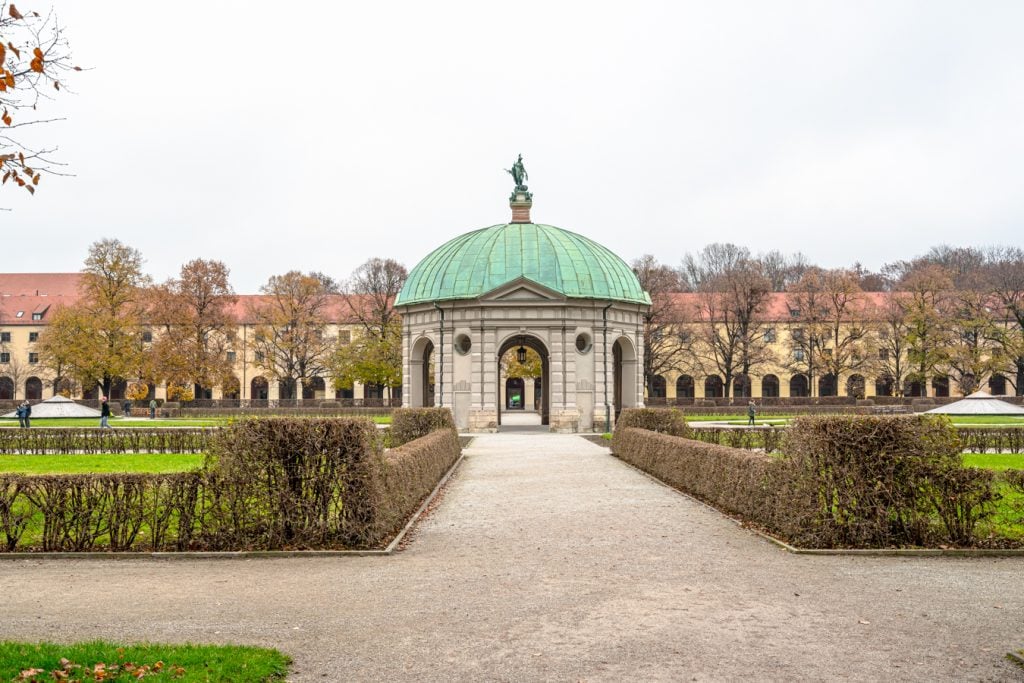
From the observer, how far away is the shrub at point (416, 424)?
29.5m

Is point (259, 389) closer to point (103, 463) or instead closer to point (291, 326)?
point (291, 326)

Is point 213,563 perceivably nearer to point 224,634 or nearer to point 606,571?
point 224,634

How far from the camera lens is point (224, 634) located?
8.34 m

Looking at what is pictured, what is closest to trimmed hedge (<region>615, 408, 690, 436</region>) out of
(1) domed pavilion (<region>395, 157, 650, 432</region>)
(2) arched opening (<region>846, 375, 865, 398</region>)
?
(1) domed pavilion (<region>395, 157, 650, 432</region>)

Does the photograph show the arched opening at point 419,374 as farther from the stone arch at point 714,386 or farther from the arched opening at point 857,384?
the stone arch at point 714,386

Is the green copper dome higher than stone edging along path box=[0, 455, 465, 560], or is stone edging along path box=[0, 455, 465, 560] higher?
the green copper dome

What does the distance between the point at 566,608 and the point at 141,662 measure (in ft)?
13.3

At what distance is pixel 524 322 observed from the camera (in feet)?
141

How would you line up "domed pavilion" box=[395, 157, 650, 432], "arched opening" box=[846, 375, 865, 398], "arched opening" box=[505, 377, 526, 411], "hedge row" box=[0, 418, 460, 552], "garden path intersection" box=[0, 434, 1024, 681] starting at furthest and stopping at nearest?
1. "arched opening" box=[505, 377, 526, 411]
2. "arched opening" box=[846, 375, 865, 398]
3. "domed pavilion" box=[395, 157, 650, 432]
4. "hedge row" box=[0, 418, 460, 552]
5. "garden path intersection" box=[0, 434, 1024, 681]

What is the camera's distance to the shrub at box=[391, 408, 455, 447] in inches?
1163

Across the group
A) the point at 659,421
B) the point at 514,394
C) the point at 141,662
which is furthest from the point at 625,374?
the point at 514,394

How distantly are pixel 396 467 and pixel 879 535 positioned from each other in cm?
732

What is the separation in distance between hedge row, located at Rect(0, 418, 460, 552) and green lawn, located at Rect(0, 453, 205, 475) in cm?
861

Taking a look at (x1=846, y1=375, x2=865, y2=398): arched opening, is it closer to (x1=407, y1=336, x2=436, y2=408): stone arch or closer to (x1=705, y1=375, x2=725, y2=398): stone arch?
(x1=705, y1=375, x2=725, y2=398): stone arch
